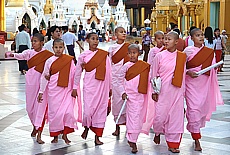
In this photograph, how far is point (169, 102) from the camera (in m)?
6.94

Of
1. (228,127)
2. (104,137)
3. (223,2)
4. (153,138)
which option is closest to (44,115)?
(104,137)

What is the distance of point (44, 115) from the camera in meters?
7.82

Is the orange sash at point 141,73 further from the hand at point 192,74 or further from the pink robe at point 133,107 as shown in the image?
the hand at point 192,74

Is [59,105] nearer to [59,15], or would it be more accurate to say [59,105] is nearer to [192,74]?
[192,74]

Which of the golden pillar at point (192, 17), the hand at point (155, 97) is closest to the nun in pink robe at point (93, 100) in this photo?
the hand at point (155, 97)

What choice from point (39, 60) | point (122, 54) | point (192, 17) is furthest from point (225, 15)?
point (39, 60)

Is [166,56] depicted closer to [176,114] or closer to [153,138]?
[176,114]

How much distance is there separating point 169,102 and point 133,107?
50cm

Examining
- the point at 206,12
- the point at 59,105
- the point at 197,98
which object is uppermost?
the point at 206,12

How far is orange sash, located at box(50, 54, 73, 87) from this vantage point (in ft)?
24.6

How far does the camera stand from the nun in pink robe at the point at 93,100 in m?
7.43

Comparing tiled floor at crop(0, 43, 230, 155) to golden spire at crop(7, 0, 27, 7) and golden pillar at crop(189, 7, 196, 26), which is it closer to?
golden pillar at crop(189, 7, 196, 26)

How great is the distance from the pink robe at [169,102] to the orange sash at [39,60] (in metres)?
1.85

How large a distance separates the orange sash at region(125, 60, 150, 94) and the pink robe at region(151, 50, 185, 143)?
222 mm
